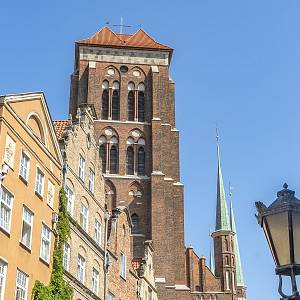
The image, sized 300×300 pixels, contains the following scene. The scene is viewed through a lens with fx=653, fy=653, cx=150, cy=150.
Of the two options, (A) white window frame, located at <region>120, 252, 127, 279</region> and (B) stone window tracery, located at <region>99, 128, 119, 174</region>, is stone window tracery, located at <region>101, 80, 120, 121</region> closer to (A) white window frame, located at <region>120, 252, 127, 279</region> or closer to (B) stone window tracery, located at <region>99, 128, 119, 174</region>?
(B) stone window tracery, located at <region>99, 128, 119, 174</region>

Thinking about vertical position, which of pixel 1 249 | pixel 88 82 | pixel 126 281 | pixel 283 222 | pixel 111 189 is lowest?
pixel 283 222

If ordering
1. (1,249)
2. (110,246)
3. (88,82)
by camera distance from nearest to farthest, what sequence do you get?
1. (1,249)
2. (110,246)
3. (88,82)

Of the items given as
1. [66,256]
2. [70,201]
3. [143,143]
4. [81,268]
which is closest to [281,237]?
[66,256]

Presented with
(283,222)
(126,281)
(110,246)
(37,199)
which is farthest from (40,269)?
(283,222)

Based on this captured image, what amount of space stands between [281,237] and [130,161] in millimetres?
49844

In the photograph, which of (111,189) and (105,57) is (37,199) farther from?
(105,57)

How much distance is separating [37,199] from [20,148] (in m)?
2.20

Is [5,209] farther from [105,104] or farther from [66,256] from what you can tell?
[105,104]

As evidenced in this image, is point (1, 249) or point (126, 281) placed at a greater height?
point (126, 281)

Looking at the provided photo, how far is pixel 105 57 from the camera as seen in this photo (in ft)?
195

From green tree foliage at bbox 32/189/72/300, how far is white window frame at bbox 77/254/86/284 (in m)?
1.88

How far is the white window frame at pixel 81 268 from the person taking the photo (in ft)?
90.2

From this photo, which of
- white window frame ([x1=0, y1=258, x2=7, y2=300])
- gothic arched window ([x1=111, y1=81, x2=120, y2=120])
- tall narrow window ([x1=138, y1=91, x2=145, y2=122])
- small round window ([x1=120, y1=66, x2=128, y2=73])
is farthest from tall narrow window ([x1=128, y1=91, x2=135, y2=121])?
white window frame ([x1=0, y1=258, x2=7, y2=300])

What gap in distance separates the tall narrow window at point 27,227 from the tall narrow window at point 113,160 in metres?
31.7
